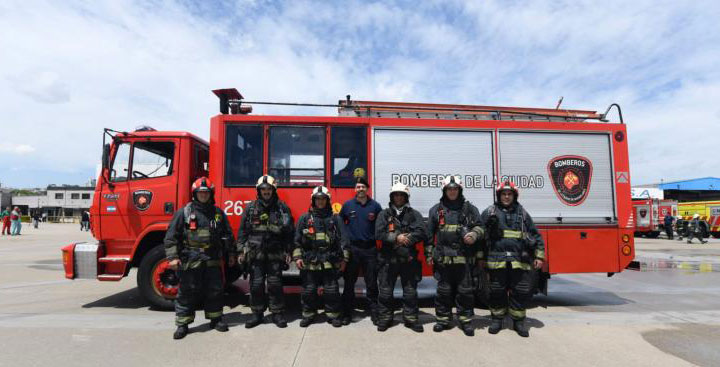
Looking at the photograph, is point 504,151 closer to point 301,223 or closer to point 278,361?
point 301,223

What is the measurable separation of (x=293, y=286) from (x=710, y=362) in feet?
15.8

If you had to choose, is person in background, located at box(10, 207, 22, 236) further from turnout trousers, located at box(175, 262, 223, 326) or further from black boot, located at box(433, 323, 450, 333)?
black boot, located at box(433, 323, 450, 333)

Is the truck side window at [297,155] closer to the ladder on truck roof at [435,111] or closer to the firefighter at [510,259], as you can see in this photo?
the ladder on truck roof at [435,111]

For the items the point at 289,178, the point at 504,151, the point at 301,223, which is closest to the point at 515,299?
the point at 504,151

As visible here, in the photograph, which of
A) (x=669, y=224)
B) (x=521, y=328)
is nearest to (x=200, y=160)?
(x=521, y=328)

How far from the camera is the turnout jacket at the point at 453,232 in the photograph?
4492 mm

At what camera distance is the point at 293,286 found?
17.9 ft

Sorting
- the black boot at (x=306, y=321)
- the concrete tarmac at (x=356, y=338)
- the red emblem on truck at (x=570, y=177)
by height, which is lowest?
the concrete tarmac at (x=356, y=338)

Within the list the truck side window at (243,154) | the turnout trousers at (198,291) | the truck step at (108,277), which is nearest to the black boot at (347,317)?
the turnout trousers at (198,291)

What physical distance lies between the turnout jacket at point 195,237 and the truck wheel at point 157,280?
1106 millimetres

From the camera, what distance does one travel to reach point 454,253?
4484 millimetres

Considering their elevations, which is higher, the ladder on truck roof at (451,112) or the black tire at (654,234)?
the ladder on truck roof at (451,112)

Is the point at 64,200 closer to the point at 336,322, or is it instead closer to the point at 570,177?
the point at 336,322

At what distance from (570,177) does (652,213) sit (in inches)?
813
